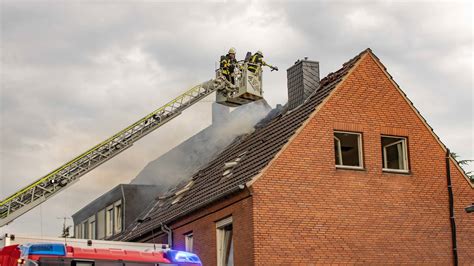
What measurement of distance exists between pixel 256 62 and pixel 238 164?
5952mm

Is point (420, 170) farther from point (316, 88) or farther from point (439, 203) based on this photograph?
point (316, 88)

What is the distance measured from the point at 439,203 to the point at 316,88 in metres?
5.07

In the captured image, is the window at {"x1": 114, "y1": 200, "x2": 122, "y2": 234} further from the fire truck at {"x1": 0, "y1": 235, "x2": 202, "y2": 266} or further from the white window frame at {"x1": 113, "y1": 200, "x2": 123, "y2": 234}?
the fire truck at {"x1": 0, "y1": 235, "x2": 202, "y2": 266}

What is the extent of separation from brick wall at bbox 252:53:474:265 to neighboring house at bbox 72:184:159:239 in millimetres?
11297

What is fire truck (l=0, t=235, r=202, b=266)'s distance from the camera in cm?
1155

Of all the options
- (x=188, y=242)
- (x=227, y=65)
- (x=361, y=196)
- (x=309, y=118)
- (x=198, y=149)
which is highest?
(x=227, y=65)

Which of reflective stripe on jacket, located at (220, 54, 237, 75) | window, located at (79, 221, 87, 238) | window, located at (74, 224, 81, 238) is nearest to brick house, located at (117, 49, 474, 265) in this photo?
reflective stripe on jacket, located at (220, 54, 237, 75)

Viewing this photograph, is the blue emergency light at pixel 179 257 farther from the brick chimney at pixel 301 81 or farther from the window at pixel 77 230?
the window at pixel 77 230

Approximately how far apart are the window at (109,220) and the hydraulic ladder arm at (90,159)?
A: 7502 millimetres

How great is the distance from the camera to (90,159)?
23.3m

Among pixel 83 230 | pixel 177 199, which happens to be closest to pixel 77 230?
pixel 83 230

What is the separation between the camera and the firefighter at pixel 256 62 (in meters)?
26.6

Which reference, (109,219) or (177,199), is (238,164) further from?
(109,219)

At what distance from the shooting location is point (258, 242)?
1845cm
